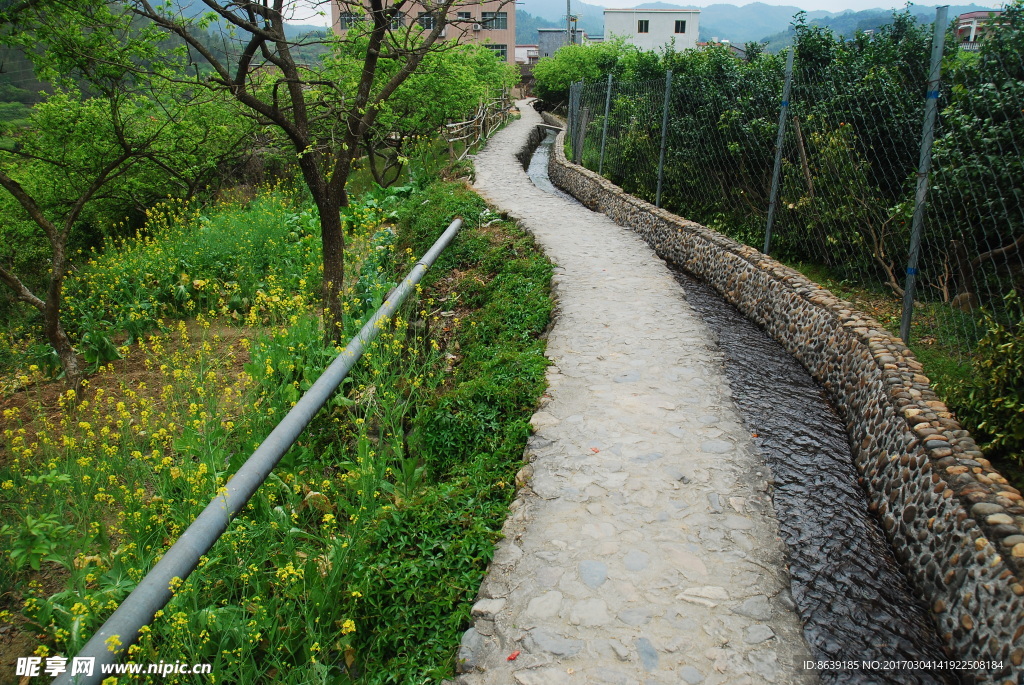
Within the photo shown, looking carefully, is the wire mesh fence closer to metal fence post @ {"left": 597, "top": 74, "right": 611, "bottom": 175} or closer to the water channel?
the water channel

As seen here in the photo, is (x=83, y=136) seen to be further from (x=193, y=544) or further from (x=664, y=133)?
(x=193, y=544)

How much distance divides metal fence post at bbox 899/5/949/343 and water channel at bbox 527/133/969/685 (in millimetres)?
1024

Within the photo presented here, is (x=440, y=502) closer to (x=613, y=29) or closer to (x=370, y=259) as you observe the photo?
(x=370, y=259)

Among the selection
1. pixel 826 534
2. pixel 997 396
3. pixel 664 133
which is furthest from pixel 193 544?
pixel 664 133

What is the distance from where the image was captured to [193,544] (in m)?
3.56

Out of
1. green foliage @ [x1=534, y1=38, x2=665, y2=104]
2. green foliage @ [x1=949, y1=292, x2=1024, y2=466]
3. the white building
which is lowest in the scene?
green foliage @ [x1=949, y1=292, x2=1024, y2=466]

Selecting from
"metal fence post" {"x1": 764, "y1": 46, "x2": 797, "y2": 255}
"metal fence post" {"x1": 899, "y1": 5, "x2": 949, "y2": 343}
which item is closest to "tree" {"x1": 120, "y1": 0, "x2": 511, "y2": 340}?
"metal fence post" {"x1": 764, "y1": 46, "x2": 797, "y2": 255}

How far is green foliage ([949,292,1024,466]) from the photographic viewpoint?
3.93 m

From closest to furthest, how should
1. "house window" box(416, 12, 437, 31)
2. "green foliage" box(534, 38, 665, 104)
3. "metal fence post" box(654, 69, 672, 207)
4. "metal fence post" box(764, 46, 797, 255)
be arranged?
"house window" box(416, 12, 437, 31)
"metal fence post" box(764, 46, 797, 255)
"metal fence post" box(654, 69, 672, 207)
"green foliage" box(534, 38, 665, 104)

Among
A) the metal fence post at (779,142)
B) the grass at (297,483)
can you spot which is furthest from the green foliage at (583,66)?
the grass at (297,483)

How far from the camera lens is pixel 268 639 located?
3.65 m

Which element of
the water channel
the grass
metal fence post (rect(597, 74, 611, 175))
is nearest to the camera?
the water channel

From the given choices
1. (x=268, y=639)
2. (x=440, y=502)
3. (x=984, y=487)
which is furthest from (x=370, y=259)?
(x=984, y=487)

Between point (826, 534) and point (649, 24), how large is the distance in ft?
203
